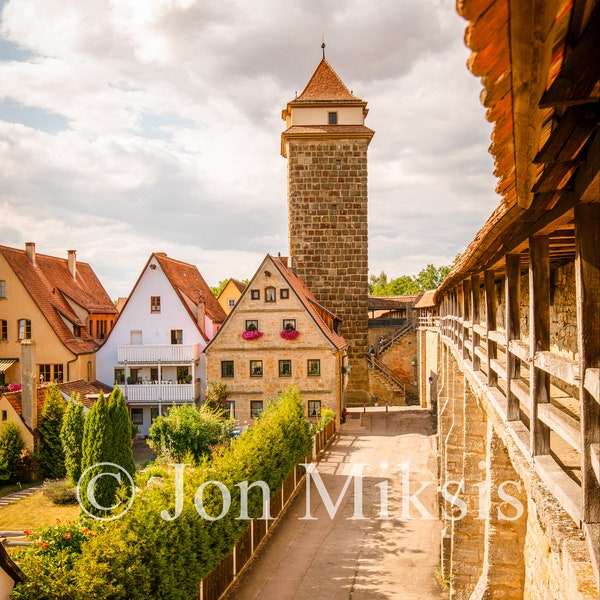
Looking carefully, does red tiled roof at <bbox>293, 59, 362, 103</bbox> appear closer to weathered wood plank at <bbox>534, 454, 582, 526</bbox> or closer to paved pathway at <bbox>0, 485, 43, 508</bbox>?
paved pathway at <bbox>0, 485, 43, 508</bbox>

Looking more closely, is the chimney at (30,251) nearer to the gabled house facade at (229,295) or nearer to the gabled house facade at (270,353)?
the gabled house facade at (270,353)

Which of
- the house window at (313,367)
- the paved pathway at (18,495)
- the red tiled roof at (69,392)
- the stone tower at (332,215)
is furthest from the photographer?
the stone tower at (332,215)

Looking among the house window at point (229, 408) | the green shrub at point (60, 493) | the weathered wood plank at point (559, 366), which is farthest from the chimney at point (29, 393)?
the weathered wood plank at point (559, 366)

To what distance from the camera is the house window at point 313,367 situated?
2931cm

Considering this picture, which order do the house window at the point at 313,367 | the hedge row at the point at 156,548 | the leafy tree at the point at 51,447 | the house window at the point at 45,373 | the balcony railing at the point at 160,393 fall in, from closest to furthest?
the hedge row at the point at 156,548 → the leafy tree at the point at 51,447 → the house window at the point at 313,367 → the balcony railing at the point at 160,393 → the house window at the point at 45,373

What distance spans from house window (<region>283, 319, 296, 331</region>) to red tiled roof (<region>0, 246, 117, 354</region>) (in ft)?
33.2

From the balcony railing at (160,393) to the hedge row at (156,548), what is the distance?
589 inches

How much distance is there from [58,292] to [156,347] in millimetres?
6764

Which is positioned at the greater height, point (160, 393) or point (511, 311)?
point (511, 311)

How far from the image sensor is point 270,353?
29.3 meters

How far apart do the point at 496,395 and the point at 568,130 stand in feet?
17.0

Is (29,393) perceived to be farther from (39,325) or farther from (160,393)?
(39,325)

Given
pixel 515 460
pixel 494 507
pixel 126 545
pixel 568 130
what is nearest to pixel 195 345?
pixel 126 545

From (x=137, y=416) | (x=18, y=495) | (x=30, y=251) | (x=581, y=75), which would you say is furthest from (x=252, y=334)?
(x=581, y=75)
